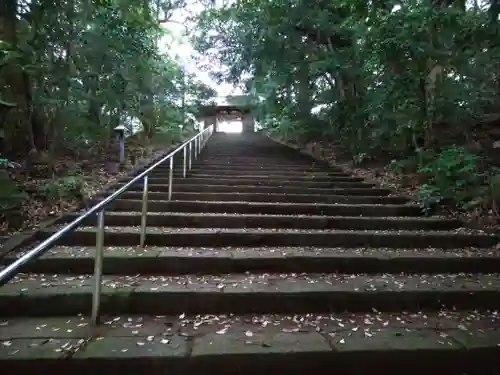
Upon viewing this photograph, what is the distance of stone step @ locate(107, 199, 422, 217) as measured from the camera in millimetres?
4336

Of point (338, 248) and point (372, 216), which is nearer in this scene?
point (338, 248)

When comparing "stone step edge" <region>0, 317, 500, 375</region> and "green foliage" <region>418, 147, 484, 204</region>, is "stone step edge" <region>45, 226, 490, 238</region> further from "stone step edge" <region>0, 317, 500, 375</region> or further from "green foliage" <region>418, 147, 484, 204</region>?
"stone step edge" <region>0, 317, 500, 375</region>

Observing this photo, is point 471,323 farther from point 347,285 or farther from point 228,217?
point 228,217

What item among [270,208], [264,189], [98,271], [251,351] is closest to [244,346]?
[251,351]

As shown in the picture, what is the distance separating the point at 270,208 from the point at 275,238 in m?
0.98

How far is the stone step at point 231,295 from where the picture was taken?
2.36 meters

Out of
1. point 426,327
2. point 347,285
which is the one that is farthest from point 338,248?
point 426,327

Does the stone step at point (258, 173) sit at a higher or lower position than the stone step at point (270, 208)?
higher

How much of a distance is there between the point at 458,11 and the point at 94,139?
5.66 meters

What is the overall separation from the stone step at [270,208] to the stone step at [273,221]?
341mm

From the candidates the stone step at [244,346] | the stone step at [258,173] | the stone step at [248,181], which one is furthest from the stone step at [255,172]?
the stone step at [244,346]

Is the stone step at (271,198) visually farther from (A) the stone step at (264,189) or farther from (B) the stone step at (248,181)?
(B) the stone step at (248,181)

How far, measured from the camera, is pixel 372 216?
4.43m

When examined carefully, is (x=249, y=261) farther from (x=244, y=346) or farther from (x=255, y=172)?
(x=255, y=172)
